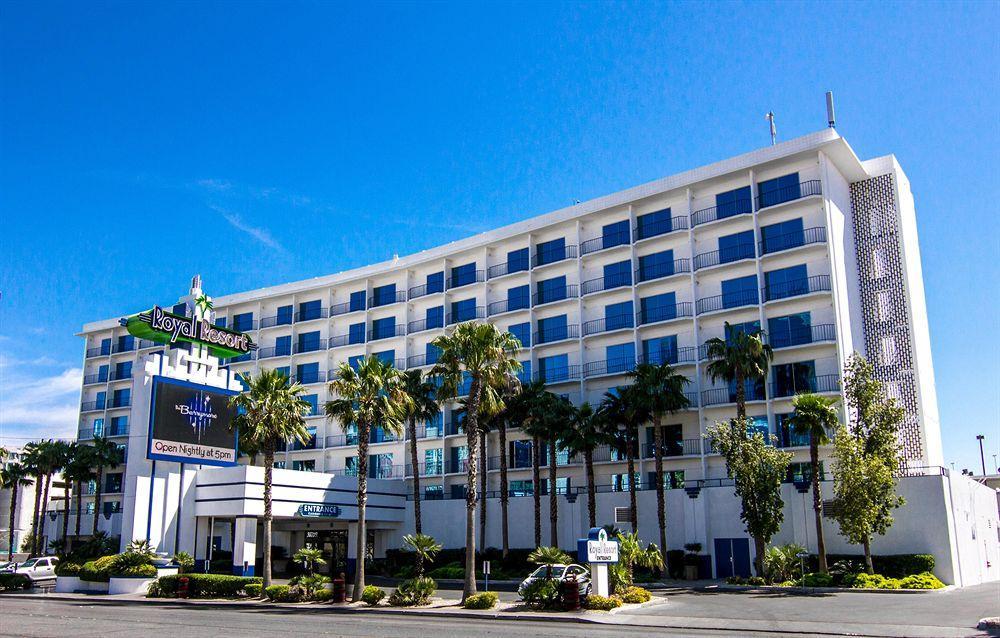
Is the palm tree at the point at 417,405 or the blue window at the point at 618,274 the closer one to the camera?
the palm tree at the point at 417,405

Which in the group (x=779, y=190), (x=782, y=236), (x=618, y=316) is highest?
(x=779, y=190)

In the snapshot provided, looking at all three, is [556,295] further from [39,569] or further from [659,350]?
[39,569]

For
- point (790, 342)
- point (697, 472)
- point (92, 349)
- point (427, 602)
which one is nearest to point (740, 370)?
point (790, 342)

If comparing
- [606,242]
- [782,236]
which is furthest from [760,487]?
[606,242]

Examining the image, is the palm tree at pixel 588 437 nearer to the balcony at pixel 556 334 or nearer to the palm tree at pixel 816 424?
the balcony at pixel 556 334

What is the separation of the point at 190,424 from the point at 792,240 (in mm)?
40023

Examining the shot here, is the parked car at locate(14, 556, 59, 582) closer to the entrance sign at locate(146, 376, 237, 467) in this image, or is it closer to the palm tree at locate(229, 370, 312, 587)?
the entrance sign at locate(146, 376, 237, 467)

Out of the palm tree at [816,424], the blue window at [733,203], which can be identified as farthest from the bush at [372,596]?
the blue window at [733,203]

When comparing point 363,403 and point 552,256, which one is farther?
point 552,256

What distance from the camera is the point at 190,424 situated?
53781mm

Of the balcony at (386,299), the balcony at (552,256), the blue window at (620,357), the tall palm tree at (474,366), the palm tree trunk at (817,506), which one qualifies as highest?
the balcony at (552,256)

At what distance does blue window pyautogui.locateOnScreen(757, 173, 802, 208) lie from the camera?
55834mm

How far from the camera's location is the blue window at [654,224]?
61469 mm

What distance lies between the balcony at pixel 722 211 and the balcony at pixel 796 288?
5594mm
